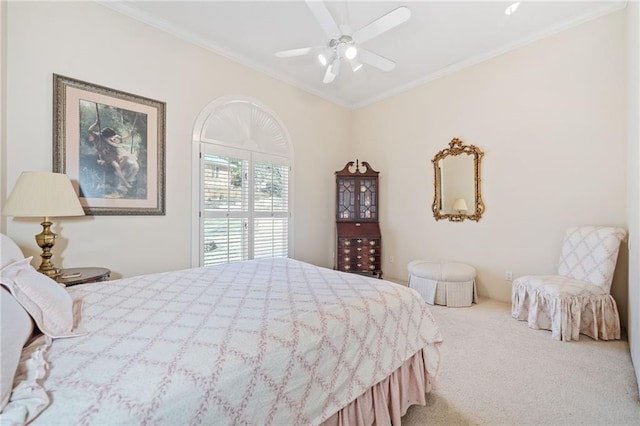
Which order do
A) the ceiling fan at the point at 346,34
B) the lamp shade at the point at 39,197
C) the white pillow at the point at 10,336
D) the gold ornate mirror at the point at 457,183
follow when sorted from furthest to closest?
the gold ornate mirror at the point at 457,183
the ceiling fan at the point at 346,34
the lamp shade at the point at 39,197
the white pillow at the point at 10,336

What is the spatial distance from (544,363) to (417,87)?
11.9 feet

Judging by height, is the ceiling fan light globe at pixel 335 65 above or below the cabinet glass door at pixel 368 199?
above

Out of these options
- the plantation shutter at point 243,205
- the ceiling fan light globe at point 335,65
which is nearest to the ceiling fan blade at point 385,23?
the ceiling fan light globe at point 335,65

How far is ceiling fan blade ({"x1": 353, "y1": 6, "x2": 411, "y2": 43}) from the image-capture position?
6.73 ft

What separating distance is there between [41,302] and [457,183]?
3983 millimetres

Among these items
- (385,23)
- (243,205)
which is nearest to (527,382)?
(385,23)

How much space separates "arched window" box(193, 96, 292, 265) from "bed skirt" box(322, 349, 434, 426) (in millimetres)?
2428

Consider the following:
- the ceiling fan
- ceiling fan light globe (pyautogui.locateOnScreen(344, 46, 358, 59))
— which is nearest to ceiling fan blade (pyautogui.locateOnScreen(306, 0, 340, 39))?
the ceiling fan

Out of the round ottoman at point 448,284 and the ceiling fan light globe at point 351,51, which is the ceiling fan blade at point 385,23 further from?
the round ottoman at point 448,284

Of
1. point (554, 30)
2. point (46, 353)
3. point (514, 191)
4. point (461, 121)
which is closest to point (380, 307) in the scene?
point (46, 353)

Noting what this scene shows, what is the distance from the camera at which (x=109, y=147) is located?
2523 millimetres

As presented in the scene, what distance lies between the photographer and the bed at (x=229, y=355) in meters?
0.71

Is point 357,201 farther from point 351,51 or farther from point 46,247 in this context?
point 46,247

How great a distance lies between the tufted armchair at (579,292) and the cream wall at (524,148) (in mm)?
282
